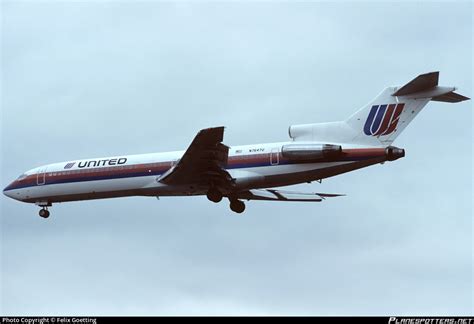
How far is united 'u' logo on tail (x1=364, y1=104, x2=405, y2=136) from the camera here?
3653 centimetres

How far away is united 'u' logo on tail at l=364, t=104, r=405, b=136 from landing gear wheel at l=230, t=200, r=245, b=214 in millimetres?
8542

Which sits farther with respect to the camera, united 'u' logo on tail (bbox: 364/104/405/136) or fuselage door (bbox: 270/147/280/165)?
fuselage door (bbox: 270/147/280/165)

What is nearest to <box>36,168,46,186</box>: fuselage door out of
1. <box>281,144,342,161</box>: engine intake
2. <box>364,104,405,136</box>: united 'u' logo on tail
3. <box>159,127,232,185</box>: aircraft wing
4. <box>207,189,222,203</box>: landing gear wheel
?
<box>159,127,232,185</box>: aircraft wing

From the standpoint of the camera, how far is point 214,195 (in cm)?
3934

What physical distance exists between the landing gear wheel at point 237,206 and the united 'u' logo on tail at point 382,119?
8.54 metres

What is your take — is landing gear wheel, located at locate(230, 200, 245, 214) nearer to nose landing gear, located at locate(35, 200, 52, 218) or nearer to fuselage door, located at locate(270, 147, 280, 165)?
fuselage door, located at locate(270, 147, 280, 165)

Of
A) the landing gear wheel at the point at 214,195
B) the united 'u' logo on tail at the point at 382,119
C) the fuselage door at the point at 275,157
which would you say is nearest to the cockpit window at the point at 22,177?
the landing gear wheel at the point at 214,195

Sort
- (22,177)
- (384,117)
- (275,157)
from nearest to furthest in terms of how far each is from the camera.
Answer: (384,117), (275,157), (22,177)

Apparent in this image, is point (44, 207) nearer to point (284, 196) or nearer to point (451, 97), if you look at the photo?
point (284, 196)

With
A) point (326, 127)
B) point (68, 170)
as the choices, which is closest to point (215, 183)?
point (326, 127)

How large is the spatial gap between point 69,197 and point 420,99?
17054mm

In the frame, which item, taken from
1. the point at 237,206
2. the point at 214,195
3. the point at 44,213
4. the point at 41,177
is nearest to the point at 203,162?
the point at 214,195

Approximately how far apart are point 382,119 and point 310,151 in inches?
126

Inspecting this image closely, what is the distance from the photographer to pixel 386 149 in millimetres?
35969
